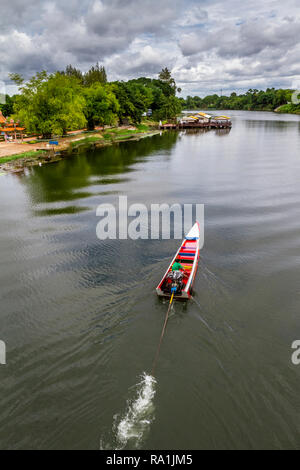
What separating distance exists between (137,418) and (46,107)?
6975 cm

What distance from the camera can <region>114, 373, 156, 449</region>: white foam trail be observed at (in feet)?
31.8

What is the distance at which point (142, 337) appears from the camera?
1374 centimetres

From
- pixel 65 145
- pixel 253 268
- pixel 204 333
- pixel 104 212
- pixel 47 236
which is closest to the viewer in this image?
pixel 204 333

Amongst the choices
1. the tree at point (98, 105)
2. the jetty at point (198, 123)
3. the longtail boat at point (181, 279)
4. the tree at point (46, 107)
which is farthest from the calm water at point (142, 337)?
the jetty at point (198, 123)

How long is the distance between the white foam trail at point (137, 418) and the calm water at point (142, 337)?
4 cm

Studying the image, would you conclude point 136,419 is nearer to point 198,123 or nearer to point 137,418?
point 137,418

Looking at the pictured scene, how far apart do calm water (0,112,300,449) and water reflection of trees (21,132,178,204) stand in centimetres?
756

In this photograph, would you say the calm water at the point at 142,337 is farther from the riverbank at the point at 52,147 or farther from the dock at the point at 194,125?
the dock at the point at 194,125

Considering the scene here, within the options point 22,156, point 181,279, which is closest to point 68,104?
point 22,156
